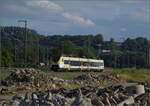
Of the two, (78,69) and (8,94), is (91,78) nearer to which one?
(8,94)

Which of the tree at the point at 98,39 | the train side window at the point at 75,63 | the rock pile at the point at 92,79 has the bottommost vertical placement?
the rock pile at the point at 92,79

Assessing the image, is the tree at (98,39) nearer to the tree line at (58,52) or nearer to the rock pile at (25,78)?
the tree line at (58,52)

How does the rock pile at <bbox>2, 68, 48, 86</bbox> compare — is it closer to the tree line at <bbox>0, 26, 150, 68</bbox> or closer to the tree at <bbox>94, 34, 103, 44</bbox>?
the tree line at <bbox>0, 26, 150, 68</bbox>

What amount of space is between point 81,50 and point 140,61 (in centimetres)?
A: 1734

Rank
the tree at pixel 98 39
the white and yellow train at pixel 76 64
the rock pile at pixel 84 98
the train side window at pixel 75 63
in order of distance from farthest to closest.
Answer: the tree at pixel 98 39, the train side window at pixel 75 63, the white and yellow train at pixel 76 64, the rock pile at pixel 84 98

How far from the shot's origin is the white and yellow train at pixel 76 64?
47.9 m

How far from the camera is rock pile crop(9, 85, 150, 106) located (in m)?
12.2

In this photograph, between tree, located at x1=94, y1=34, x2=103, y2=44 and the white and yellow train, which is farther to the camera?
tree, located at x1=94, y1=34, x2=103, y2=44

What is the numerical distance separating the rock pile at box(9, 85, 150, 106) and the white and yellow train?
3265 centimetres

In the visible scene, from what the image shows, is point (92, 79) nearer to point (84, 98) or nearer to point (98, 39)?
point (84, 98)

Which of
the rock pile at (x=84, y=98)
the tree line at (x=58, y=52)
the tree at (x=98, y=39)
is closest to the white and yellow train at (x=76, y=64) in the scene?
the tree line at (x=58, y=52)

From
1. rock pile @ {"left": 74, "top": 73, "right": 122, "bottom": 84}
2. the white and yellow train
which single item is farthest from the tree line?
rock pile @ {"left": 74, "top": 73, "right": 122, "bottom": 84}

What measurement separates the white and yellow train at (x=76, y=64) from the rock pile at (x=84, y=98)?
107 feet

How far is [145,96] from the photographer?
14.1m
